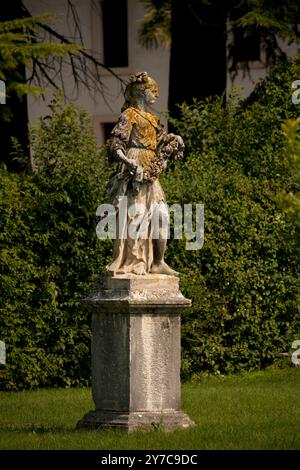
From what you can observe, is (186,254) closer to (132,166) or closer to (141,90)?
(141,90)

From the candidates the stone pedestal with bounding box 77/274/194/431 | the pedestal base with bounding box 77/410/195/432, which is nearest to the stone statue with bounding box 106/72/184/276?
the stone pedestal with bounding box 77/274/194/431

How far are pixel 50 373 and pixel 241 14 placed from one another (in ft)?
26.3

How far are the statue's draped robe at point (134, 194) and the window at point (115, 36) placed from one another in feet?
68.3

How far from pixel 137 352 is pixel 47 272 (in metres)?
4.90

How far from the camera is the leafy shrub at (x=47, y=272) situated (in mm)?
18938

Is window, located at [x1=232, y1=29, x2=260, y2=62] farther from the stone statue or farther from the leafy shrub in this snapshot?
the stone statue

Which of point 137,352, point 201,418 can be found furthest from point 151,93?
point 201,418

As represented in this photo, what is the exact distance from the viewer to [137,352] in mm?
14422

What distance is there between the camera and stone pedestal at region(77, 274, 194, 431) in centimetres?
1440

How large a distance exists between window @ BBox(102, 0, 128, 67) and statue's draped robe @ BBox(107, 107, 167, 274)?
20808 mm

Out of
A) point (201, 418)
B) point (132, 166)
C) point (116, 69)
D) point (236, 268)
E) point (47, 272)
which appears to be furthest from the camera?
point (116, 69)

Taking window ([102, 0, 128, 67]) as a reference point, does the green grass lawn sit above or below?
below
